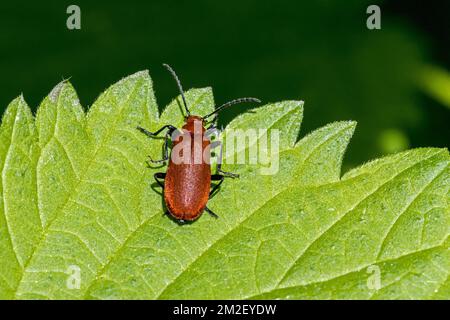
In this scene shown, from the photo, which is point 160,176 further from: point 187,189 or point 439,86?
point 439,86

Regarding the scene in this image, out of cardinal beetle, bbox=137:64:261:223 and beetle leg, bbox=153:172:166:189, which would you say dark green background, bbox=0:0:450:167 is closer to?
cardinal beetle, bbox=137:64:261:223

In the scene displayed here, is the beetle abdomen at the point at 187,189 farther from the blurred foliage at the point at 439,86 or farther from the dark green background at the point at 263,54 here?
the blurred foliage at the point at 439,86

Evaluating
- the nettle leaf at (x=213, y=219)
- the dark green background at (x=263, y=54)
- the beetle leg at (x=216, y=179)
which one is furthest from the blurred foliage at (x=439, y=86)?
the beetle leg at (x=216, y=179)

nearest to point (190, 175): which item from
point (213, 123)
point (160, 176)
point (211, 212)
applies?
point (160, 176)

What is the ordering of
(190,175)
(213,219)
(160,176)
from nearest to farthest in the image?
(213,219), (160,176), (190,175)

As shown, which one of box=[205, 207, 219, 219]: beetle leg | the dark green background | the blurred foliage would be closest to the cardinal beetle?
box=[205, 207, 219, 219]: beetle leg
